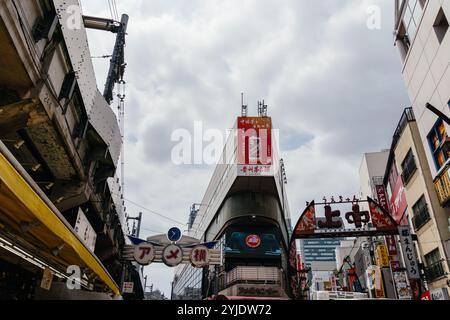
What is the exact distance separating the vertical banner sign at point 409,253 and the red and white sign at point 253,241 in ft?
55.1

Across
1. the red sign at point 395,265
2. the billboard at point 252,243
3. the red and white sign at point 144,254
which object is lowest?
the red and white sign at point 144,254

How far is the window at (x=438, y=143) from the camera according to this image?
18.9 meters

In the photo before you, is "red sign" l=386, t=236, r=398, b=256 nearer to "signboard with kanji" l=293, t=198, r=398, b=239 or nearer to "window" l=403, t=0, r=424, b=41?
"signboard with kanji" l=293, t=198, r=398, b=239

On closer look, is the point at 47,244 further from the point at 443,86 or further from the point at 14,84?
the point at 443,86

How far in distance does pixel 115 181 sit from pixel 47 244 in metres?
10.8

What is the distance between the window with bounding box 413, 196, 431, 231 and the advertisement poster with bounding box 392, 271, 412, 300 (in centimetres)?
503

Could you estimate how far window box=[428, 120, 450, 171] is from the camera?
1893 centimetres

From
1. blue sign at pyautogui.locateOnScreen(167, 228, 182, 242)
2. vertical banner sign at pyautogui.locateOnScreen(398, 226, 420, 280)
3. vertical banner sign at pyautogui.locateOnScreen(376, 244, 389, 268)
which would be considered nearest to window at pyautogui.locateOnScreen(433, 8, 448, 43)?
vertical banner sign at pyautogui.locateOnScreen(398, 226, 420, 280)

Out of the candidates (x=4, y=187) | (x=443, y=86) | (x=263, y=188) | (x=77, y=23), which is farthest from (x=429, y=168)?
(x=4, y=187)

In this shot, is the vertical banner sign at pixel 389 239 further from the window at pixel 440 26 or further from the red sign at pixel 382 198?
the window at pixel 440 26

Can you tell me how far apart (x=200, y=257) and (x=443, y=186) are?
1685 centimetres

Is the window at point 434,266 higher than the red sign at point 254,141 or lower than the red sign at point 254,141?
lower

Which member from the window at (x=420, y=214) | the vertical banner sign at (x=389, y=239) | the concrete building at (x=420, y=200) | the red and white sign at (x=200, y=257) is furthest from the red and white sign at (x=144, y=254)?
the vertical banner sign at (x=389, y=239)

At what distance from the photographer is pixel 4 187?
415 centimetres
